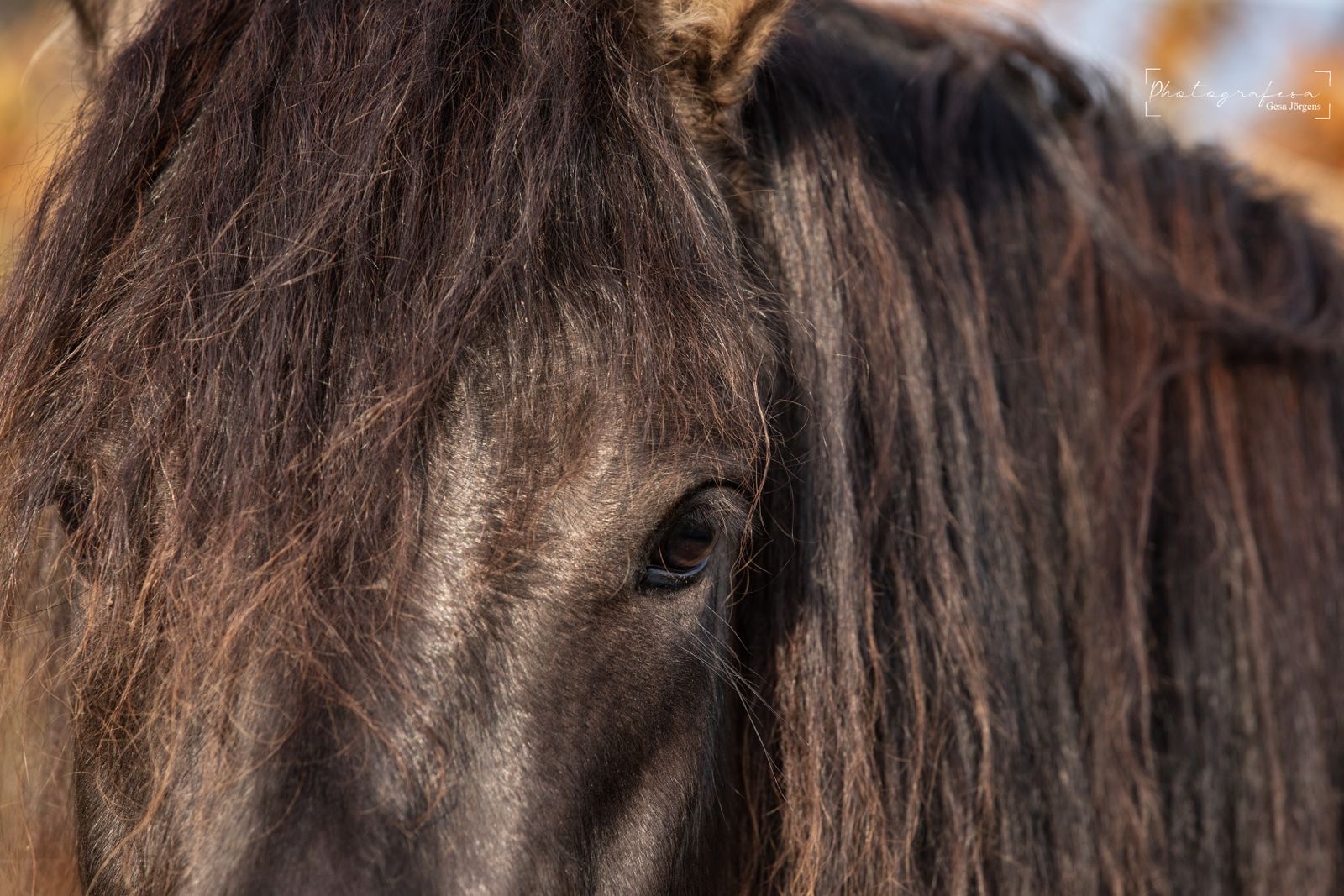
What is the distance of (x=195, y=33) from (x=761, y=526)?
1.02 metres

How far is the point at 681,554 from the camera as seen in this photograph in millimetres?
1380

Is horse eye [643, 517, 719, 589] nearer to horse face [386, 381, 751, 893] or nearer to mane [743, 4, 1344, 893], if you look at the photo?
horse face [386, 381, 751, 893]

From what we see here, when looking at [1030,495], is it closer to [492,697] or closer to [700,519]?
[700,519]

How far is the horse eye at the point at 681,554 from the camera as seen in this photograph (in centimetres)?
135

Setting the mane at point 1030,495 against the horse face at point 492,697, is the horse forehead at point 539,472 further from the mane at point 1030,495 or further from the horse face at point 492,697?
the mane at point 1030,495

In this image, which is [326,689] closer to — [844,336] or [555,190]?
[555,190]

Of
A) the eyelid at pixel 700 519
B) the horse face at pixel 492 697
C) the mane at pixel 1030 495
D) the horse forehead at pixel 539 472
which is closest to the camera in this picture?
the horse face at pixel 492 697

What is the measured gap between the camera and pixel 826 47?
191 cm

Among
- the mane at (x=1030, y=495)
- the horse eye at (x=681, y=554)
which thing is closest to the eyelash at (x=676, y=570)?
the horse eye at (x=681, y=554)

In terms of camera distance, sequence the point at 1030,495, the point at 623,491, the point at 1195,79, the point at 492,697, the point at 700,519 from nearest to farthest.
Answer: the point at 492,697, the point at 623,491, the point at 700,519, the point at 1030,495, the point at 1195,79

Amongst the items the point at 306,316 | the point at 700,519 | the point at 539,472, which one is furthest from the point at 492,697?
the point at 306,316

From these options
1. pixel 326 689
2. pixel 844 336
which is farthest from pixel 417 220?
pixel 844 336

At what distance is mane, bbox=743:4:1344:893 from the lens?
1613 mm

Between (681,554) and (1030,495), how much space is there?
Answer: 762 millimetres
